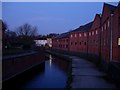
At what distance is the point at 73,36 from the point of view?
168ft

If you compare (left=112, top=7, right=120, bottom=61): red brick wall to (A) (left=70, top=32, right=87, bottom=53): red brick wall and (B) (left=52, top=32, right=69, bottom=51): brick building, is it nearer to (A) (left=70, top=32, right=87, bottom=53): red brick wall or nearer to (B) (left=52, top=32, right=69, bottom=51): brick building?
(A) (left=70, top=32, right=87, bottom=53): red brick wall

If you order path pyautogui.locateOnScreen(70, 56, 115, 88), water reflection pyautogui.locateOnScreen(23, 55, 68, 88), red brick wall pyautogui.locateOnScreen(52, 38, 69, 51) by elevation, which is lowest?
water reflection pyautogui.locateOnScreen(23, 55, 68, 88)

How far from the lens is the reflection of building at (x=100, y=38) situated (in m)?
17.7

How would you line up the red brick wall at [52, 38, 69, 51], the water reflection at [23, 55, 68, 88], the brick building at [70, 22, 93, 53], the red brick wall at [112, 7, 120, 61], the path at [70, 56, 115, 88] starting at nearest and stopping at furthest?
the path at [70, 56, 115, 88] → the red brick wall at [112, 7, 120, 61] → the water reflection at [23, 55, 68, 88] → the brick building at [70, 22, 93, 53] → the red brick wall at [52, 38, 69, 51]

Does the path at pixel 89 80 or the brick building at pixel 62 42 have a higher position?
the brick building at pixel 62 42

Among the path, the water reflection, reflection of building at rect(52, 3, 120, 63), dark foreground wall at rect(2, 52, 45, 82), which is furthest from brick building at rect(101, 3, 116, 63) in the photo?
dark foreground wall at rect(2, 52, 45, 82)

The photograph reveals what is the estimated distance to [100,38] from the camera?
29.3m

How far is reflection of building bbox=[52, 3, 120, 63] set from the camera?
17683 mm

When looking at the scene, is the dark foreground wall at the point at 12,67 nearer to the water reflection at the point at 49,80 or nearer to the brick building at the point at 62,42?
the water reflection at the point at 49,80

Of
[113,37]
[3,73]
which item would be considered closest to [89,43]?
[113,37]

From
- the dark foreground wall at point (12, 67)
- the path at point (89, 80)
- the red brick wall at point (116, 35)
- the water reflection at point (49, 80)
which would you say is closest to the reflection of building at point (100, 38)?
the red brick wall at point (116, 35)

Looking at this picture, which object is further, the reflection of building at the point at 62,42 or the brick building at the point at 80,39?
the reflection of building at the point at 62,42

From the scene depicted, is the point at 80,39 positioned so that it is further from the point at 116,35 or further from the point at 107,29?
the point at 116,35

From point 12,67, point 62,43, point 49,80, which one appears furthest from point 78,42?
point 12,67
